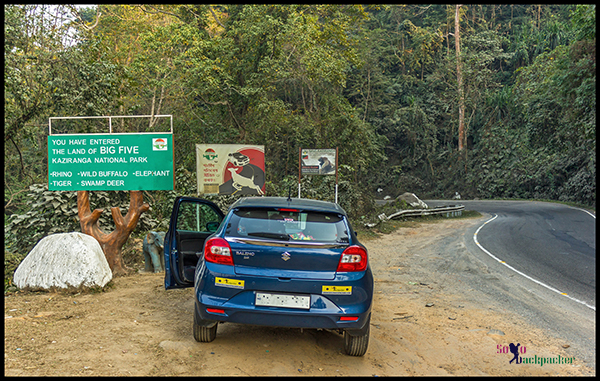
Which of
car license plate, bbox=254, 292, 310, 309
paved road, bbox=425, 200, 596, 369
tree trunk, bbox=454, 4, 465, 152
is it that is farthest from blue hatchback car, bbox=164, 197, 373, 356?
tree trunk, bbox=454, 4, 465, 152

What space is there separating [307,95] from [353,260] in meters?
22.8

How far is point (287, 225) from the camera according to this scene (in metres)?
4.57

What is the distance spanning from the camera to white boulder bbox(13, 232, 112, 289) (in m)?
6.83

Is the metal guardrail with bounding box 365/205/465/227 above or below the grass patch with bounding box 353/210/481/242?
above

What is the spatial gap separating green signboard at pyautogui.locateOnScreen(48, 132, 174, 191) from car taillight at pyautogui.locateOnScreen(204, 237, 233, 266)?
4.58m

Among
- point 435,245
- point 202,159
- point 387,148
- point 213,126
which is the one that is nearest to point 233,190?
point 202,159

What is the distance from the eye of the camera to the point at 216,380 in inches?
148

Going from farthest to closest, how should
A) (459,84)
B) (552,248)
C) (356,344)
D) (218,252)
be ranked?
(459,84) < (552,248) < (356,344) < (218,252)

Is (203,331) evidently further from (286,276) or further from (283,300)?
(286,276)

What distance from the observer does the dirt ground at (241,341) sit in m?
4.12

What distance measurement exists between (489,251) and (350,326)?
1007 cm

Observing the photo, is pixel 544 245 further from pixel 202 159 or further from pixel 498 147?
pixel 498 147

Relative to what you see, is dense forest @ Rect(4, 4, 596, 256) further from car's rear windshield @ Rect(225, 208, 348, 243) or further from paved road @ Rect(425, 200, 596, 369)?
car's rear windshield @ Rect(225, 208, 348, 243)

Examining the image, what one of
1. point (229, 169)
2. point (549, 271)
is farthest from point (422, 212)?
point (229, 169)
